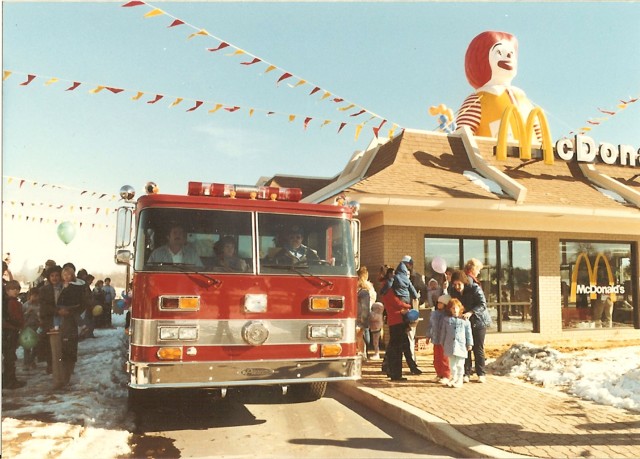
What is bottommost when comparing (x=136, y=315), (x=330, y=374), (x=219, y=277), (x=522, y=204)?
(x=330, y=374)

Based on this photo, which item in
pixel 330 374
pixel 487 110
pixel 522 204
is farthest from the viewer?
pixel 487 110

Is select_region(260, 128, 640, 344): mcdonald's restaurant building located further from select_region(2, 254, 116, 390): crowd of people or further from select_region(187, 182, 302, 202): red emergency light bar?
select_region(2, 254, 116, 390): crowd of people

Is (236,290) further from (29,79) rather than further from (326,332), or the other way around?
(29,79)

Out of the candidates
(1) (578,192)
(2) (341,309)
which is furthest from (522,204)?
(2) (341,309)

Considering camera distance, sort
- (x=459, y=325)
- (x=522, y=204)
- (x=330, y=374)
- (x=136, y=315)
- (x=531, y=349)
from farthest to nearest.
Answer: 1. (x=522, y=204)
2. (x=531, y=349)
3. (x=459, y=325)
4. (x=330, y=374)
5. (x=136, y=315)

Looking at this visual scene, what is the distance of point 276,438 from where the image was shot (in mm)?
5691

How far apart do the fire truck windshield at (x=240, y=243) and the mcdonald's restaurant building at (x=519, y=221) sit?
4773 mm

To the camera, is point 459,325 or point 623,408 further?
point 459,325

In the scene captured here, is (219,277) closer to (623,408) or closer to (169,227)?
(169,227)

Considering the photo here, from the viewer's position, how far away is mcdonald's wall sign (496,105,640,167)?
44.9ft

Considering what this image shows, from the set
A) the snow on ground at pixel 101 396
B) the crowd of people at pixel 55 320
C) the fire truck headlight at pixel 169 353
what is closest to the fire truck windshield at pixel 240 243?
the fire truck headlight at pixel 169 353

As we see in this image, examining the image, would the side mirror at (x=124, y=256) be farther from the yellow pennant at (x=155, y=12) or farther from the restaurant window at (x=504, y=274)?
the restaurant window at (x=504, y=274)

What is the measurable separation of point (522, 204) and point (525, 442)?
26.0 ft

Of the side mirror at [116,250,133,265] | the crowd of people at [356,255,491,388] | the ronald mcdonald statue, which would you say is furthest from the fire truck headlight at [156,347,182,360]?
the ronald mcdonald statue
